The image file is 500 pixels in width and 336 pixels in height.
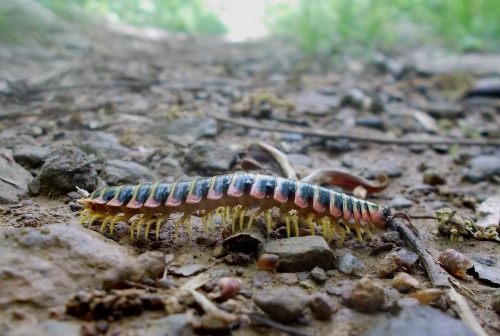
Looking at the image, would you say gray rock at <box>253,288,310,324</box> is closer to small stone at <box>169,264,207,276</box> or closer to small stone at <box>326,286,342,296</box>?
small stone at <box>326,286,342,296</box>

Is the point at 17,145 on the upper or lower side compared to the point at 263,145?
lower

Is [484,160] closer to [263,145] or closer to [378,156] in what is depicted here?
[378,156]

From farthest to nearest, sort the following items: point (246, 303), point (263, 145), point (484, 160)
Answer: point (484, 160) → point (263, 145) → point (246, 303)

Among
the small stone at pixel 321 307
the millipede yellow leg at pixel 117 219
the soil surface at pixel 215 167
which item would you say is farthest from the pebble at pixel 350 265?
the millipede yellow leg at pixel 117 219

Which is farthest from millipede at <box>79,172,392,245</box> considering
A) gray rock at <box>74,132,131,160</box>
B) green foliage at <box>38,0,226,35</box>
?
green foliage at <box>38,0,226,35</box>

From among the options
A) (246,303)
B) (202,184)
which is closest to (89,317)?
(246,303)

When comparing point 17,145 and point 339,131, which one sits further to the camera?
point 339,131

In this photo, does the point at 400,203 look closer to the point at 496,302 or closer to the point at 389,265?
the point at 389,265
